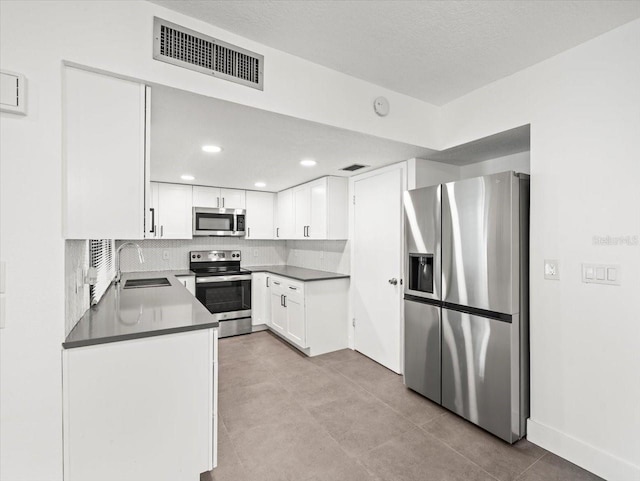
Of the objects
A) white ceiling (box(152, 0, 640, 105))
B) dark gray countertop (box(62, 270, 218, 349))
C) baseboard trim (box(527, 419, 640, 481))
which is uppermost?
white ceiling (box(152, 0, 640, 105))

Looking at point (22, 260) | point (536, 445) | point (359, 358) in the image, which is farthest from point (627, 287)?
point (22, 260)

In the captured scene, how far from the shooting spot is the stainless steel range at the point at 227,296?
4207 mm

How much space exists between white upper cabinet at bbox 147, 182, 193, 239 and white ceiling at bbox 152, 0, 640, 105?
3.09 meters

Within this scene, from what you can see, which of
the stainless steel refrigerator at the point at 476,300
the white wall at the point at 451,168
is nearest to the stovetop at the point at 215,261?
the white wall at the point at 451,168

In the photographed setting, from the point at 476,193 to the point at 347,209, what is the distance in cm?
186

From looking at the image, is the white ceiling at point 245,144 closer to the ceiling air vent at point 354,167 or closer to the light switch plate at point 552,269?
the ceiling air vent at point 354,167

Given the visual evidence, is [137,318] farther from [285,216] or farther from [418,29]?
[285,216]

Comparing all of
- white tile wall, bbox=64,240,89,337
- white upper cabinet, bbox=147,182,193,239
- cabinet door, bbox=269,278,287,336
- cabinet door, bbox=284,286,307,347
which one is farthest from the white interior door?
white tile wall, bbox=64,240,89,337

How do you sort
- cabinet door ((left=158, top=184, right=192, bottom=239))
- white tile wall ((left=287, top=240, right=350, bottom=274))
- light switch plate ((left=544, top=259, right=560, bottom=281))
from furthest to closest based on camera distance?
cabinet door ((left=158, top=184, right=192, bottom=239)) < white tile wall ((left=287, top=240, right=350, bottom=274)) < light switch plate ((left=544, top=259, right=560, bottom=281))

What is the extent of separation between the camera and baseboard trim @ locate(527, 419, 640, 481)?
1.71 m

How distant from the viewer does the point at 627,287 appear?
1.72 meters

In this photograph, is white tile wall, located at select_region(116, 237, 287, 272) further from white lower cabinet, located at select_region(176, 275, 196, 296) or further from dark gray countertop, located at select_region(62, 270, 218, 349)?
dark gray countertop, located at select_region(62, 270, 218, 349)

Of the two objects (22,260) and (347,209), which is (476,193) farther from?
(22,260)

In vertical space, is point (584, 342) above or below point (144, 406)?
above
